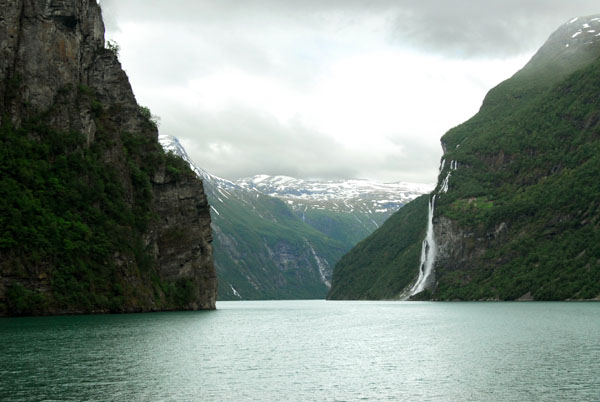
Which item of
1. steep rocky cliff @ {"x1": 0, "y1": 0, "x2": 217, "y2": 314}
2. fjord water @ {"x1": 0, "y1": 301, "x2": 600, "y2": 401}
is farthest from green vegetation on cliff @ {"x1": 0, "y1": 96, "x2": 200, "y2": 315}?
fjord water @ {"x1": 0, "y1": 301, "x2": 600, "y2": 401}

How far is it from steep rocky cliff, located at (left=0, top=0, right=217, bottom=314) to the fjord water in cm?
1732

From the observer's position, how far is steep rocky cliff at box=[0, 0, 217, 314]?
328 ft

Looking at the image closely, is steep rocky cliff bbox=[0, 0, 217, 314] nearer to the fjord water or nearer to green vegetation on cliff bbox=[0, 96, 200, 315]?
green vegetation on cliff bbox=[0, 96, 200, 315]

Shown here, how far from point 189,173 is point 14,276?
199 feet

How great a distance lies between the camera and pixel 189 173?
491ft

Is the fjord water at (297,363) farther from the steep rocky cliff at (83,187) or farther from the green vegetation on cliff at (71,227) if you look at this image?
the steep rocky cliff at (83,187)

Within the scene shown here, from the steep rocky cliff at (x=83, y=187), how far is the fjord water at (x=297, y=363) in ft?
56.8

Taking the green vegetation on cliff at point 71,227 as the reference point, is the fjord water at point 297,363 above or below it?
below

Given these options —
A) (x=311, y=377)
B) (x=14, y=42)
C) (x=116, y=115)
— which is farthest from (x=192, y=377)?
(x=116, y=115)

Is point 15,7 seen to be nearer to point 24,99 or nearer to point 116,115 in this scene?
point 24,99

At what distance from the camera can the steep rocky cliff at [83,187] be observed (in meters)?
100

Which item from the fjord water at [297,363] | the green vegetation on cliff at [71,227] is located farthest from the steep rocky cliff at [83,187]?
the fjord water at [297,363]

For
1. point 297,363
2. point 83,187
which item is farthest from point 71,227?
point 297,363

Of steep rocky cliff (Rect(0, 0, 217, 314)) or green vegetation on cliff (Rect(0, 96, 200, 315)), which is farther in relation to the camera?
steep rocky cliff (Rect(0, 0, 217, 314))
